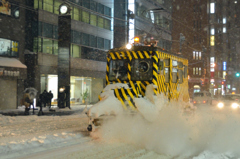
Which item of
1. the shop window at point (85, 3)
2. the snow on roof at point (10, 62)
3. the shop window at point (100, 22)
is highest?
the shop window at point (85, 3)

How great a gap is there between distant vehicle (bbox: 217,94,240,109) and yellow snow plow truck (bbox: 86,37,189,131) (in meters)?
10.8

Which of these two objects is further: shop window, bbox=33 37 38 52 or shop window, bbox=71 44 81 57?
shop window, bbox=71 44 81 57

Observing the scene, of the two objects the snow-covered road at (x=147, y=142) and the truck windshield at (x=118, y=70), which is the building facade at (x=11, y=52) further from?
the snow-covered road at (x=147, y=142)

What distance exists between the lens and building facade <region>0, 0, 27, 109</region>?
24266 millimetres

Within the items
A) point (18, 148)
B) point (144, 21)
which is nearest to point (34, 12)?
point (144, 21)

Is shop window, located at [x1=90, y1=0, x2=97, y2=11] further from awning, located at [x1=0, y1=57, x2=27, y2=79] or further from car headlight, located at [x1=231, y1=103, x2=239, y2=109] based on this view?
car headlight, located at [x1=231, y1=103, x2=239, y2=109]

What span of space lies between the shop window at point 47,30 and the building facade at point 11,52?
6.49 ft

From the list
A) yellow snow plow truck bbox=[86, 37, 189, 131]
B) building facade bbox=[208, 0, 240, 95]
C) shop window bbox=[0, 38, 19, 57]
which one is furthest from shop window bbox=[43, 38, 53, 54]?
building facade bbox=[208, 0, 240, 95]

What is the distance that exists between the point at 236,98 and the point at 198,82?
4378 centimetres

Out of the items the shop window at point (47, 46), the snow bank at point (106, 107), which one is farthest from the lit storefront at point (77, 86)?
the snow bank at point (106, 107)

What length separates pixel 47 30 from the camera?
1118 inches

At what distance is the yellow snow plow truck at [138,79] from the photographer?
33.7 feet

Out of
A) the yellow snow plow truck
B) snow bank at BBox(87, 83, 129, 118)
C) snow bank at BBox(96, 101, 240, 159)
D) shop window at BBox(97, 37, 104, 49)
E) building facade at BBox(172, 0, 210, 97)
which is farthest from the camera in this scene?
building facade at BBox(172, 0, 210, 97)

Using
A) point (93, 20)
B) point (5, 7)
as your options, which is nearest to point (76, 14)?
point (93, 20)
